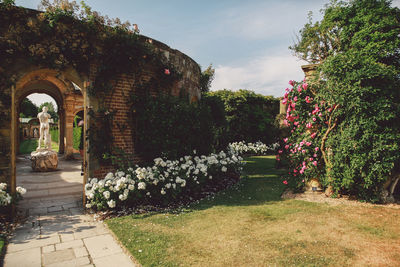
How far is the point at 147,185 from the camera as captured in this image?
16.4ft

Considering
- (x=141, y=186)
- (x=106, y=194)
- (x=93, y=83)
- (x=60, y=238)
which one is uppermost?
(x=93, y=83)

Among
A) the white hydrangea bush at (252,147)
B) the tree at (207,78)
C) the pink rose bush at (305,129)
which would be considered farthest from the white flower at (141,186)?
the tree at (207,78)

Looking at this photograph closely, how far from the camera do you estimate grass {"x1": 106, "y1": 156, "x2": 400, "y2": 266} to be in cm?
288

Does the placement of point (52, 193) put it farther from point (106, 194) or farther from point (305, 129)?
point (305, 129)

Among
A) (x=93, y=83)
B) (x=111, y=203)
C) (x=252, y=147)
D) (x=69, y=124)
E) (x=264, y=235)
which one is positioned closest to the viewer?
(x=264, y=235)

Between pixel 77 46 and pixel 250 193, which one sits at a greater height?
pixel 77 46

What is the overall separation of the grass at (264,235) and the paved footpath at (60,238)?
24cm

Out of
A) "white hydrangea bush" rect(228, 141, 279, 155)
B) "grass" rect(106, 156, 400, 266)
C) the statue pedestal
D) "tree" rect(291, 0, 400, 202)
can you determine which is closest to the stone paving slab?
"grass" rect(106, 156, 400, 266)

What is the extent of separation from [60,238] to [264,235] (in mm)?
3047

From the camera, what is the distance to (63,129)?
46.2ft

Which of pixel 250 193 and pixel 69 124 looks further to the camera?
pixel 69 124

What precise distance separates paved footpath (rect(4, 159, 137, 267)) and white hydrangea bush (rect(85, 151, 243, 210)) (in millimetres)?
460

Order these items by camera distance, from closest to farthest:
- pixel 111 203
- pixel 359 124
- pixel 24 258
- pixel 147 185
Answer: pixel 24 258 → pixel 111 203 → pixel 359 124 → pixel 147 185

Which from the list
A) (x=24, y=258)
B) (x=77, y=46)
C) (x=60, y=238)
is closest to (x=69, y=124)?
(x=77, y=46)
